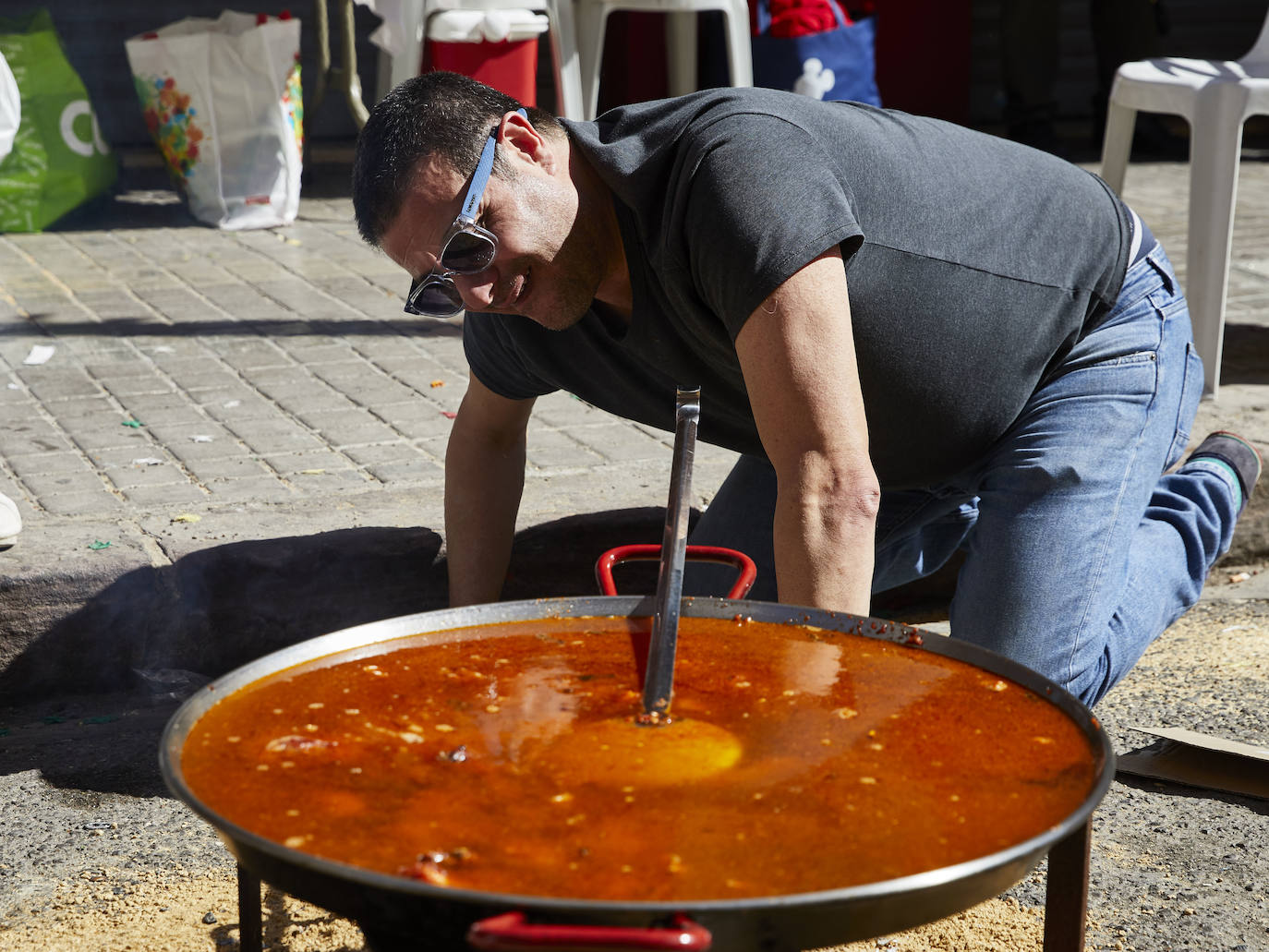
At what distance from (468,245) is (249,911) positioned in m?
1.00

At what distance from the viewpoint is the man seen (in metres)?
2.07

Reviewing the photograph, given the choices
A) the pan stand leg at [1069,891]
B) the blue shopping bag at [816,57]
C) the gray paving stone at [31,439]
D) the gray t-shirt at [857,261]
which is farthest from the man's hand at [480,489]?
the blue shopping bag at [816,57]

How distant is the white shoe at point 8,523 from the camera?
309cm

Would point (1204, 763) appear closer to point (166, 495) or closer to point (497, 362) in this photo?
point (497, 362)

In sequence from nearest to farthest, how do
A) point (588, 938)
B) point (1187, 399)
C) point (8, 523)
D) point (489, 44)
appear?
point (588, 938) < point (1187, 399) < point (8, 523) < point (489, 44)


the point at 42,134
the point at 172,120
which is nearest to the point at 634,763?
the point at 172,120

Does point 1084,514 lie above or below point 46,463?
above

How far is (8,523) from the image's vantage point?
3102mm

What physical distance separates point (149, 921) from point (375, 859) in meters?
1.14

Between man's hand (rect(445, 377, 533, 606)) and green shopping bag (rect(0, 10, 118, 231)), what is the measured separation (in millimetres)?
4731

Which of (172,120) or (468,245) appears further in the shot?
(172,120)

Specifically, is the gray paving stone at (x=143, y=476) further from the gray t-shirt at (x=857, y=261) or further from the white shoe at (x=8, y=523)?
the gray t-shirt at (x=857, y=261)

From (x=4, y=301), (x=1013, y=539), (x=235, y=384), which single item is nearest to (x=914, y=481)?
(x=1013, y=539)

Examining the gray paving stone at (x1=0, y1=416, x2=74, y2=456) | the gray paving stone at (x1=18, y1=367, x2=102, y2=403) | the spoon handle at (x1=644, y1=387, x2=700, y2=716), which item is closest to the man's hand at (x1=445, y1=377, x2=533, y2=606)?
the spoon handle at (x1=644, y1=387, x2=700, y2=716)
